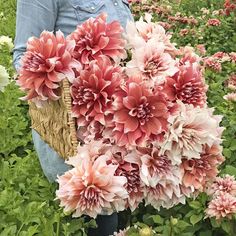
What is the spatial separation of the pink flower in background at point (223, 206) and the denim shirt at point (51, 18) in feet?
1.67

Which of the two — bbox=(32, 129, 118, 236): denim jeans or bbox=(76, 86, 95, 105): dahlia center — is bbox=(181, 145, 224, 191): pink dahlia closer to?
bbox=(76, 86, 95, 105): dahlia center

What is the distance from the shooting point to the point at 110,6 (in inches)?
86.4

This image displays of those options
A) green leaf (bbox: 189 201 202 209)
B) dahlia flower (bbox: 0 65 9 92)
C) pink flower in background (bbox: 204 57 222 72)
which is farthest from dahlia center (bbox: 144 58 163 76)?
pink flower in background (bbox: 204 57 222 72)

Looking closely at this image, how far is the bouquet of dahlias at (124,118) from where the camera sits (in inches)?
61.5

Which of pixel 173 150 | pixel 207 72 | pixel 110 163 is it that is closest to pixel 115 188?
pixel 110 163

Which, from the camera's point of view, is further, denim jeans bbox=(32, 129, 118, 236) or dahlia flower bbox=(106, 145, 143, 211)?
denim jeans bbox=(32, 129, 118, 236)

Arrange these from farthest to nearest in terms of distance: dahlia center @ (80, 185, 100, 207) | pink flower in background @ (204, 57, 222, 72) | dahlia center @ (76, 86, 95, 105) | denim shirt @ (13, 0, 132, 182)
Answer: pink flower in background @ (204, 57, 222, 72) < denim shirt @ (13, 0, 132, 182) < dahlia center @ (76, 86, 95, 105) < dahlia center @ (80, 185, 100, 207)

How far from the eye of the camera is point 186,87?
1649 millimetres

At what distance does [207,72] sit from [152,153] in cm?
153

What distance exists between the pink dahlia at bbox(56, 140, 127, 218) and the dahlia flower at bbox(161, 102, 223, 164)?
0.16 m

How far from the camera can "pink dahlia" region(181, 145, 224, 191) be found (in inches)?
65.1

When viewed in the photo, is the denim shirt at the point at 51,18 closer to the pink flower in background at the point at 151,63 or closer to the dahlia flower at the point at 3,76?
the dahlia flower at the point at 3,76

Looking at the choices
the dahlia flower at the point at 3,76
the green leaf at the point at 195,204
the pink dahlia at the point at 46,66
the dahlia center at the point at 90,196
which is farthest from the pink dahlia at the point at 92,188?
the dahlia flower at the point at 3,76

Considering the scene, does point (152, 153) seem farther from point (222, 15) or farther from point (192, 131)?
point (222, 15)
